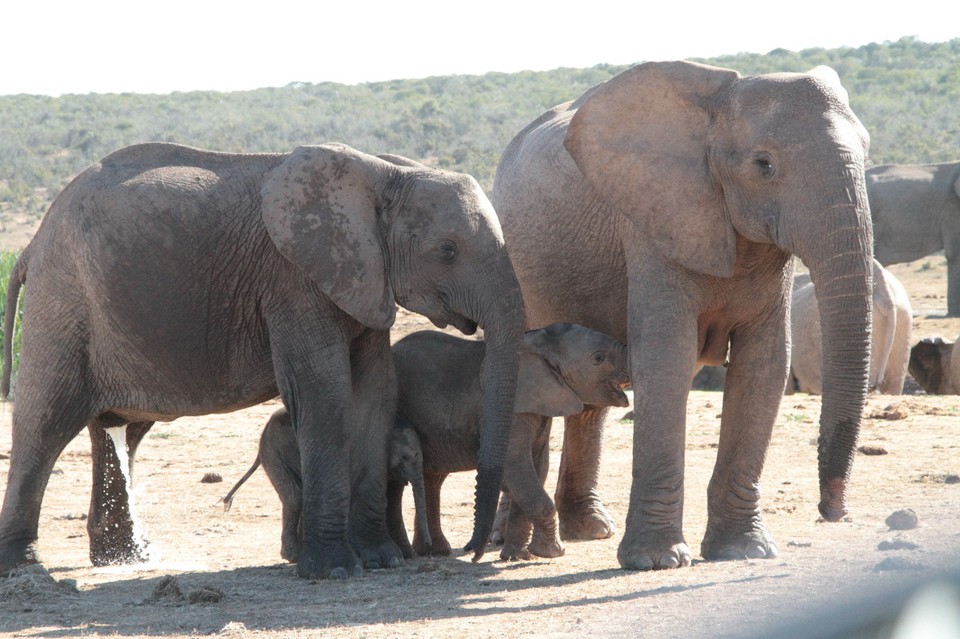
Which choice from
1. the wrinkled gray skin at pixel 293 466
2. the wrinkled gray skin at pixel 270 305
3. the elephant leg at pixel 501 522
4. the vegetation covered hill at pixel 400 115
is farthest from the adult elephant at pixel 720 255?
the vegetation covered hill at pixel 400 115

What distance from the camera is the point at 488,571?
625 cm

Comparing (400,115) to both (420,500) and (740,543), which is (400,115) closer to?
(420,500)

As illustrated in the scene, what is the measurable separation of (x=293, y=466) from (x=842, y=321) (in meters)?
2.90

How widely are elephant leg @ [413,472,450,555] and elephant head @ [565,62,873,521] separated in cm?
169

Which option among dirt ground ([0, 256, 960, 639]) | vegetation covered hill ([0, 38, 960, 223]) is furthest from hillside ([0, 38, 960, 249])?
dirt ground ([0, 256, 960, 639])

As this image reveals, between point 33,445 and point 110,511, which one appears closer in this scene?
point 33,445

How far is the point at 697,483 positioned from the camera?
8.88m

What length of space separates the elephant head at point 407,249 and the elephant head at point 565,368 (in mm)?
421

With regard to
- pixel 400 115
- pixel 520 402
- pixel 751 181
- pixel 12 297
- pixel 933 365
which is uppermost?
pixel 751 181

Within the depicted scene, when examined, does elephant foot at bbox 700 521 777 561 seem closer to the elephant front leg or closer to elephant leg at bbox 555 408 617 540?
the elephant front leg

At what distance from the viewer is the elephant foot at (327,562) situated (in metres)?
6.11

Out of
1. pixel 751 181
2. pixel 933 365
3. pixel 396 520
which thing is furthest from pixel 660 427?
pixel 933 365

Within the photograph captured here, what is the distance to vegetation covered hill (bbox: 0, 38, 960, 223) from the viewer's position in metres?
43.7

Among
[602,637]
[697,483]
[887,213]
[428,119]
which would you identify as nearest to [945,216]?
[887,213]
